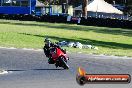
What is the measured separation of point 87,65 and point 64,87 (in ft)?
15.9

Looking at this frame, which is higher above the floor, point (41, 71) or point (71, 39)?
point (41, 71)

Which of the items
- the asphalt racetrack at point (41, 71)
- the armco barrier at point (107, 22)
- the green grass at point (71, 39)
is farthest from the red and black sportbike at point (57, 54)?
the armco barrier at point (107, 22)

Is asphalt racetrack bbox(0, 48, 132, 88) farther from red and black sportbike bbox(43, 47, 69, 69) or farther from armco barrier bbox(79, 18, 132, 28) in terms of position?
armco barrier bbox(79, 18, 132, 28)

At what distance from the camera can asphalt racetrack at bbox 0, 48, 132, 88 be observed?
11.5 meters

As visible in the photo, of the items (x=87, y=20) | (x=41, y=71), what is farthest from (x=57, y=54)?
(x=87, y=20)

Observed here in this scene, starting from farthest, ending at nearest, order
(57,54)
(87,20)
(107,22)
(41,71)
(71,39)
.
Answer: (87,20)
(107,22)
(71,39)
(41,71)
(57,54)

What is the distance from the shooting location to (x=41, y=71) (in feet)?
46.0

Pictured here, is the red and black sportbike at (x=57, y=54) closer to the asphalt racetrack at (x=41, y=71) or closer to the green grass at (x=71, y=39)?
the asphalt racetrack at (x=41, y=71)

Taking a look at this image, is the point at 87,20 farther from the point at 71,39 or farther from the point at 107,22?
the point at 71,39

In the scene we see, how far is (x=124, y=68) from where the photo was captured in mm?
15555

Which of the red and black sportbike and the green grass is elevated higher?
the red and black sportbike

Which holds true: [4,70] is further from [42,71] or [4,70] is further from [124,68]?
[124,68]

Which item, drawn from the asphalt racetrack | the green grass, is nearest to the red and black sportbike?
the asphalt racetrack

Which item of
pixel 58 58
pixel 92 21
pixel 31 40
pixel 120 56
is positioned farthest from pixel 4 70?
pixel 92 21
